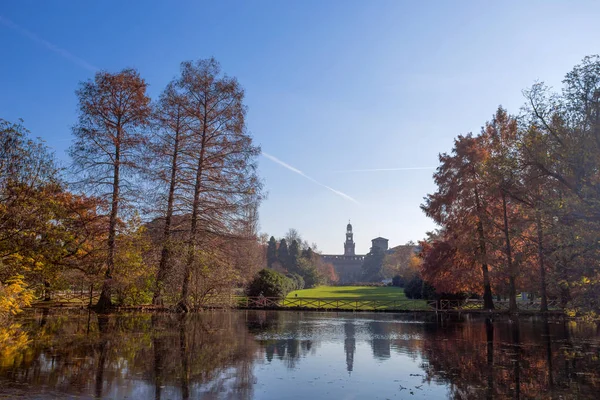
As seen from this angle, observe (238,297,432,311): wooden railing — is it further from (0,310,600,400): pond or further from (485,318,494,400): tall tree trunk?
(0,310,600,400): pond

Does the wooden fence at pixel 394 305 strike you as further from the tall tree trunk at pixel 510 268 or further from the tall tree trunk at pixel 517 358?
the tall tree trunk at pixel 517 358

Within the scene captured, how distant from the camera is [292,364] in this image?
10.4m

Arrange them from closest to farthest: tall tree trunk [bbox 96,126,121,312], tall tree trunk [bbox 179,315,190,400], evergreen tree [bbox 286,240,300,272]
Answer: tall tree trunk [bbox 179,315,190,400] → tall tree trunk [bbox 96,126,121,312] → evergreen tree [bbox 286,240,300,272]

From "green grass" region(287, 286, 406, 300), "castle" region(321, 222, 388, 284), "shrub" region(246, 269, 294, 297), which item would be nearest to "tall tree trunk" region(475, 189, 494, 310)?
"green grass" region(287, 286, 406, 300)

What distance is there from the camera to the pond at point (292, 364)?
7.75m

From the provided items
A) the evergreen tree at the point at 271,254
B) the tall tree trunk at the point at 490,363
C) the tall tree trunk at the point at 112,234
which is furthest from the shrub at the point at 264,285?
the evergreen tree at the point at 271,254

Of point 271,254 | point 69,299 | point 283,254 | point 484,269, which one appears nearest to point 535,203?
point 484,269

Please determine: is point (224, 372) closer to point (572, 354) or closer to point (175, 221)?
point (572, 354)

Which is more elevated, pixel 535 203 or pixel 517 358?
pixel 535 203

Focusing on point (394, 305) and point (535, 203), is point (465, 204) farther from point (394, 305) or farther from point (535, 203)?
point (535, 203)

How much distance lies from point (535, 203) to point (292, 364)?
41.0 ft

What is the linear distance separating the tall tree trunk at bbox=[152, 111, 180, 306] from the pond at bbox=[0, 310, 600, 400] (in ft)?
21.1

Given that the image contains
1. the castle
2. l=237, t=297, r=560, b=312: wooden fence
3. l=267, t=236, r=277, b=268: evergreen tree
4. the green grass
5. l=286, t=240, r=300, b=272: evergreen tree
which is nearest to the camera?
l=237, t=297, r=560, b=312: wooden fence

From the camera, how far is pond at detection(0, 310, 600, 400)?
7746 millimetres
